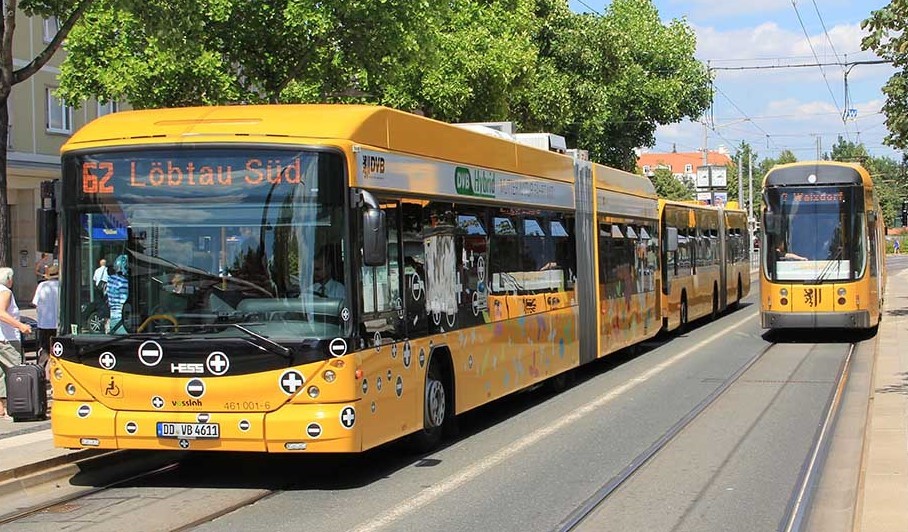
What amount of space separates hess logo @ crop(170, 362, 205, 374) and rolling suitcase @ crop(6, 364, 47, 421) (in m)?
3.24

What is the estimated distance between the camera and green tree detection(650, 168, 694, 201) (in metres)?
99.7

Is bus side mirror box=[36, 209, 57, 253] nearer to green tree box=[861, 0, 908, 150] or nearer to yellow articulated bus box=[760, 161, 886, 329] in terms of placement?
green tree box=[861, 0, 908, 150]

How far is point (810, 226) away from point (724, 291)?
9.77m

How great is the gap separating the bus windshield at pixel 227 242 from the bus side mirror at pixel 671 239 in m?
15.2

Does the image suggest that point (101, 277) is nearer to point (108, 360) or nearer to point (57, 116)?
point (108, 360)

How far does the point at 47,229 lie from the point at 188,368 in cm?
165

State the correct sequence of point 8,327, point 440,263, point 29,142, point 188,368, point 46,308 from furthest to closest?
point 29,142 < point 46,308 < point 8,327 < point 440,263 < point 188,368

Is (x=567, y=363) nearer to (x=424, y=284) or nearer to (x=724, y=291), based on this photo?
(x=424, y=284)

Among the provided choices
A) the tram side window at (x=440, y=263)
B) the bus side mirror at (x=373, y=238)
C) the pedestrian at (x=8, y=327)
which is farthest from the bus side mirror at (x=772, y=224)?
the bus side mirror at (x=373, y=238)

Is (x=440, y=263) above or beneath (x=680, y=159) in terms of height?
beneath

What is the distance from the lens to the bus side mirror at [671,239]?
22.8 m

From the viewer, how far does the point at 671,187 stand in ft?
334

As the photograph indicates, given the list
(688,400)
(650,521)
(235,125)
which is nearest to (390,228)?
(235,125)

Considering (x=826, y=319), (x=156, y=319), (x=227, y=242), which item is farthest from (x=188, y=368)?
(x=826, y=319)
